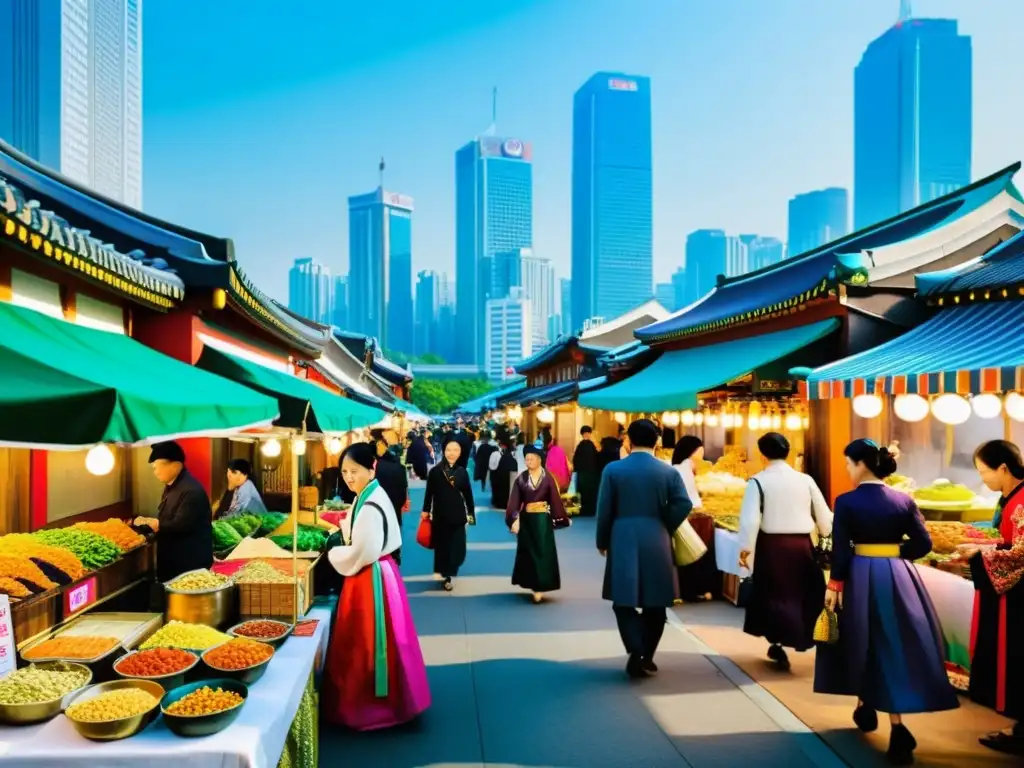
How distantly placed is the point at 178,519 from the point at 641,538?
390 cm

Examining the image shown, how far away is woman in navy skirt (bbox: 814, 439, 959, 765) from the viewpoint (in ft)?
16.2

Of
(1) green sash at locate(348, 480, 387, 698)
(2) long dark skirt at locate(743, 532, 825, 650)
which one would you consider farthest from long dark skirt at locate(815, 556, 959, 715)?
(1) green sash at locate(348, 480, 387, 698)

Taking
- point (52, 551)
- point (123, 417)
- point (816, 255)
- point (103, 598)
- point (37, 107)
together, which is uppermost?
point (37, 107)

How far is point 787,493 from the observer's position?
6.68 m

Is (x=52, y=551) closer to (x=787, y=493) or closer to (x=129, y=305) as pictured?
(x=129, y=305)

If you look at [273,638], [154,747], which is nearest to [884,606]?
[273,638]

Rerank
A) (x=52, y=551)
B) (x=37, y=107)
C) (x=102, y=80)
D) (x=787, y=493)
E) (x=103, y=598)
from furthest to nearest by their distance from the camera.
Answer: (x=102, y=80), (x=37, y=107), (x=787, y=493), (x=103, y=598), (x=52, y=551)

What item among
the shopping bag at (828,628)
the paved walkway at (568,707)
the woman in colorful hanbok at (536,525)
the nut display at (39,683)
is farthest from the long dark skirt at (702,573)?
the nut display at (39,683)

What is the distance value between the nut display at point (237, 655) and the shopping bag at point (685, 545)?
3682 mm

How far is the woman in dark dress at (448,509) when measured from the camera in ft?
33.2

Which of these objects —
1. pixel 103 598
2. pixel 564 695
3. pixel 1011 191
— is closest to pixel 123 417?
pixel 103 598

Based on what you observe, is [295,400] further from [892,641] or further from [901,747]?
[901,747]

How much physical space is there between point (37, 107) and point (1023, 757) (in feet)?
387

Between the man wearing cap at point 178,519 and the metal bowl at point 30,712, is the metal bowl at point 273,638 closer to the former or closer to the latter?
the metal bowl at point 30,712
